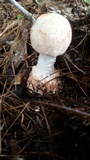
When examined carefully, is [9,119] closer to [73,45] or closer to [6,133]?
[6,133]

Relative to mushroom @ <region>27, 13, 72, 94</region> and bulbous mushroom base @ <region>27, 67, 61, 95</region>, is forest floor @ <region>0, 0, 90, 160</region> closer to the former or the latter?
bulbous mushroom base @ <region>27, 67, 61, 95</region>

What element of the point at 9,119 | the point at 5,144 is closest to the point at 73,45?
the point at 9,119

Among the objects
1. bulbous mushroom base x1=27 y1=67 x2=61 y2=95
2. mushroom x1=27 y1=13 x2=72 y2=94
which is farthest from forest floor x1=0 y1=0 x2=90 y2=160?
mushroom x1=27 y1=13 x2=72 y2=94

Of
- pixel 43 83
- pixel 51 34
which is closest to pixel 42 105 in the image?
pixel 43 83

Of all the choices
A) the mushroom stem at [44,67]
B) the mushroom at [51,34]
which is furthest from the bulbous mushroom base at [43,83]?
the mushroom at [51,34]

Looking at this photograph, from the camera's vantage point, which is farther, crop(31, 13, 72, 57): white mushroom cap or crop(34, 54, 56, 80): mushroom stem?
crop(34, 54, 56, 80): mushroom stem
